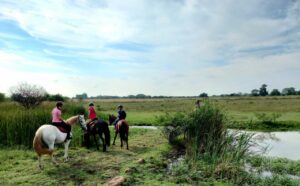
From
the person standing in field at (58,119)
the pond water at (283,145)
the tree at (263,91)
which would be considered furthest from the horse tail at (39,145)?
the tree at (263,91)

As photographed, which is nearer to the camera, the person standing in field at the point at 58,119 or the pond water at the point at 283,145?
the person standing in field at the point at 58,119

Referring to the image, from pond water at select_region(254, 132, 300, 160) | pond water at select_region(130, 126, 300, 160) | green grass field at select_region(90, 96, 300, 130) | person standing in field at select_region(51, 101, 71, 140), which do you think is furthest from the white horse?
pond water at select_region(254, 132, 300, 160)

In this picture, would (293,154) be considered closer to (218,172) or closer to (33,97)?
(218,172)

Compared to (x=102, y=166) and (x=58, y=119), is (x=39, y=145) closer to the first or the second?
(x=58, y=119)

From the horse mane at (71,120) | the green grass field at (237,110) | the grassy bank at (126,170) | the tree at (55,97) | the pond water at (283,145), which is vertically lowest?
the pond water at (283,145)

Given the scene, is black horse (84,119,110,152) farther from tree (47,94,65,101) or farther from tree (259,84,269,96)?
tree (259,84,269,96)

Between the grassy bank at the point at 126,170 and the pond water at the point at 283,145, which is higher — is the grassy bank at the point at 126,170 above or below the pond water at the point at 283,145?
above

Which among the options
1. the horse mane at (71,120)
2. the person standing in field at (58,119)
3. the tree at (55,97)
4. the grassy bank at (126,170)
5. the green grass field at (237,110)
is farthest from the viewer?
the tree at (55,97)

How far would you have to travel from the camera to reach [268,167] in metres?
9.24

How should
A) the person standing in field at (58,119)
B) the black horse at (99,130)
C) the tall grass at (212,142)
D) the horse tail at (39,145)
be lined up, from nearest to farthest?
1. the tall grass at (212,142)
2. the horse tail at (39,145)
3. the person standing in field at (58,119)
4. the black horse at (99,130)

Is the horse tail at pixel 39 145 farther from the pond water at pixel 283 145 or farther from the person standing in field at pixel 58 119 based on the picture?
the pond water at pixel 283 145

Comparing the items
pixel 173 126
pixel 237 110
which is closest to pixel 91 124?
pixel 173 126

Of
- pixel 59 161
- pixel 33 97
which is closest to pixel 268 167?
pixel 59 161

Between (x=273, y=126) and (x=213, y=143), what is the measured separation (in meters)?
13.3
